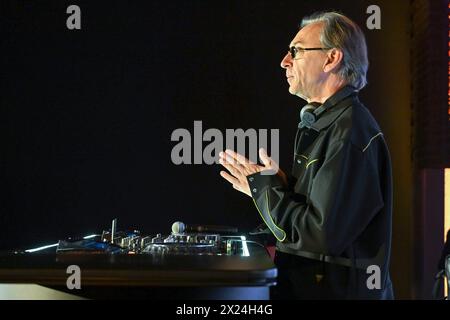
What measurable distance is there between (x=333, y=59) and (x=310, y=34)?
0.13 m

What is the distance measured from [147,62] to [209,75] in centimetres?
50

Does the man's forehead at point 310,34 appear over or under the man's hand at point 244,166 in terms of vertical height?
over

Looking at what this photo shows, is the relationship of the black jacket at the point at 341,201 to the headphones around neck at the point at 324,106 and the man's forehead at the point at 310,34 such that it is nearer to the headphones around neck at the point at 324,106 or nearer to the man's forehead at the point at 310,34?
the headphones around neck at the point at 324,106

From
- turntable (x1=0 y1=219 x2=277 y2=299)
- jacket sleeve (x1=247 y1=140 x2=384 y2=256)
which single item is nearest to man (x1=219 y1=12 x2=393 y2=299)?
jacket sleeve (x1=247 y1=140 x2=384 y2=256)

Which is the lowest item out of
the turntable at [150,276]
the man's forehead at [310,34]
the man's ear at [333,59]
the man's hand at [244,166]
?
the turntable at [150,276]

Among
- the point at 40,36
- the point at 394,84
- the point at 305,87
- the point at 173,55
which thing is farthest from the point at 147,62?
the point at 305,87

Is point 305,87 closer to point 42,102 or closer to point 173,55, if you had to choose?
point 173,55

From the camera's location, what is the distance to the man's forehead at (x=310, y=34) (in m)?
1.70

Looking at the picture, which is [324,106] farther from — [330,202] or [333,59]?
[330,202]

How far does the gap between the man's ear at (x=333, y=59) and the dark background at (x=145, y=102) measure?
2.08 meters

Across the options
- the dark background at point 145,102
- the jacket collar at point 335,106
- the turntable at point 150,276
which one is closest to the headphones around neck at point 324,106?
the jacket collar at point 335,106

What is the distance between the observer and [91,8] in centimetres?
378
